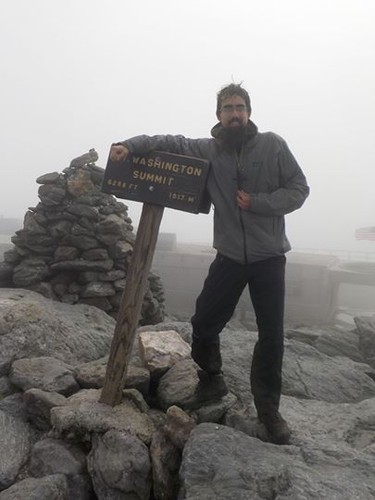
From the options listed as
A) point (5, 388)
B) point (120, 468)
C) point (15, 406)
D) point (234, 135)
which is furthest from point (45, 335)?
point (234, 135)

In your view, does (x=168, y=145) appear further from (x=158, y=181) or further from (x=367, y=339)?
(x=367, y=339)

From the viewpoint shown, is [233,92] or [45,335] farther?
[45,335]

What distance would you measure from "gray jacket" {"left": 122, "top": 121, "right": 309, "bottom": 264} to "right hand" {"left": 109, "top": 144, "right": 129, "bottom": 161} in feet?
3.20

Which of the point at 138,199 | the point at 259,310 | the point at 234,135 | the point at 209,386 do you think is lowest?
the point at 209,386

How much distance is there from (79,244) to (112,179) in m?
5.53

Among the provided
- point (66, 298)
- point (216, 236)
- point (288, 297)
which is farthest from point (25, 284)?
point (288, 297)

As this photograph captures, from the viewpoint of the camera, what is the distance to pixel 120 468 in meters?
3.90

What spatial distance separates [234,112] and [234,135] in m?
0.23

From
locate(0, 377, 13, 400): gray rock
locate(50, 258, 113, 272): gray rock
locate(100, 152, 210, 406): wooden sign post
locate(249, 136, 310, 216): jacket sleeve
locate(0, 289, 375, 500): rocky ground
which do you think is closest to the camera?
locate(0, 289, 375, 500): rocky ground

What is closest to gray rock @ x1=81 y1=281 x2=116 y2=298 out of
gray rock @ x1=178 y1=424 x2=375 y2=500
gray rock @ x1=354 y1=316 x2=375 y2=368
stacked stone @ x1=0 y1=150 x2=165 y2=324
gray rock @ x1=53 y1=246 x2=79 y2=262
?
stacked stone @ x1=0 y1=150 x2=165 y2=324

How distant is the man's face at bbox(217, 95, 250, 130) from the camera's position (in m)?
4.20

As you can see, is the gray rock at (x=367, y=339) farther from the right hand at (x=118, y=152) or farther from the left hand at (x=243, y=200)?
the right hand at (x=118, y=152)

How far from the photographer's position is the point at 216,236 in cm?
448

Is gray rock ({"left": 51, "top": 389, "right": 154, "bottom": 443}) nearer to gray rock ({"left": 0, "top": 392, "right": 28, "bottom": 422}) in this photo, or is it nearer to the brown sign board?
gray rock ({"left": 0, "top": 392, "right": 28, "bottom": 422})
